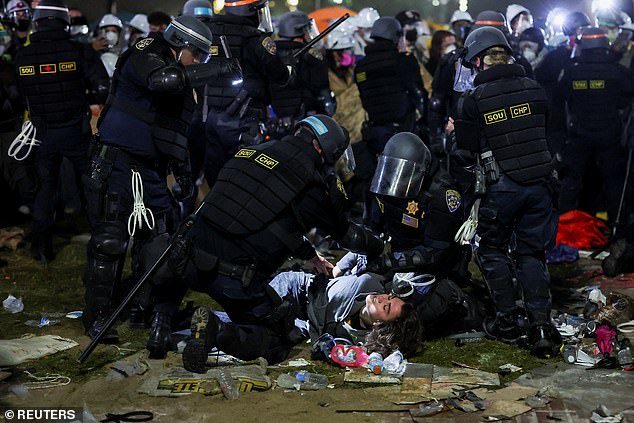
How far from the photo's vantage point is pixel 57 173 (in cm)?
898

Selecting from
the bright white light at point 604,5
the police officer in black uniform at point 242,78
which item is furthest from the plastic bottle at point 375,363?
the bright white light at point 604,5

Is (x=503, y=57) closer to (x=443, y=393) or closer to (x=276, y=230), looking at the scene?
(x=276, y=230)

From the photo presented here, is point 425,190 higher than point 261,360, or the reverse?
point 425,190

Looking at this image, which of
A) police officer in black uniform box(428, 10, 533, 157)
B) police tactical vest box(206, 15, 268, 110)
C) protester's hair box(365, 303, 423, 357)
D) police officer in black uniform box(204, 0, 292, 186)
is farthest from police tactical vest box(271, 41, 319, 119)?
protester's hair box(365, 303, 423, 357)

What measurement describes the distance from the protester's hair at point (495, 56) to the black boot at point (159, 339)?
2951 millimetres

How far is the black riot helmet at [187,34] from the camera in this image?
6316 millimetres

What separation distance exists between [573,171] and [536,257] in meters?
3.93

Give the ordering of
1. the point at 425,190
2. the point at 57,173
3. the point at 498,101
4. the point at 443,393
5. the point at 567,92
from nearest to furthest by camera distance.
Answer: the point at 443,393, the point at 498,101, the point at 425,190, the point at 57,173, the point at 567,92

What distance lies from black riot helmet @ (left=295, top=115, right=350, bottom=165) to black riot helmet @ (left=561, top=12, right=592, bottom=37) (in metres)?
6.32

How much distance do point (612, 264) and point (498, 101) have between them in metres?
2.94

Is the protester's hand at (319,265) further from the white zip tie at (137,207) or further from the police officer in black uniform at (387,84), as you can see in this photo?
the police officer in black uniform at (387,84)

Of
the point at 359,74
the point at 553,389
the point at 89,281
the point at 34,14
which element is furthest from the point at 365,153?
the point at 553,389

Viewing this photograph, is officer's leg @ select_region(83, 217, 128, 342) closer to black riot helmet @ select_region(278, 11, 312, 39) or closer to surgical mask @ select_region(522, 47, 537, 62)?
black riot helmet @ select_region(278, 11, 312, 39)

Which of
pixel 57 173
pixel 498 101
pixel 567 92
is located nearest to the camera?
pixel 498 101
